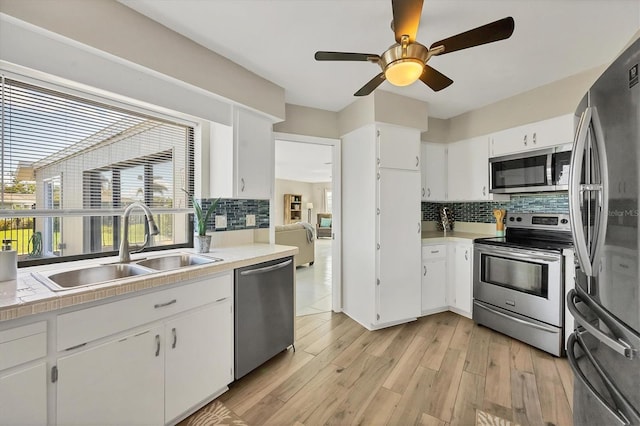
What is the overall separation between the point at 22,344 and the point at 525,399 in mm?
2690

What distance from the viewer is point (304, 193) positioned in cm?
1193

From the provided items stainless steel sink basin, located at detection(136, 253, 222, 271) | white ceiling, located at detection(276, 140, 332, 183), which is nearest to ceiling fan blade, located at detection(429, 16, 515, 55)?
stainless steel sink basin, located at detection(136, 253, 222, 271)

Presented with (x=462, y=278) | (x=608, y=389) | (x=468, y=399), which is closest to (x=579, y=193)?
(x=608, y=389)

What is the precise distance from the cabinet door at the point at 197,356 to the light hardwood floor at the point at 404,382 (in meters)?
0.21

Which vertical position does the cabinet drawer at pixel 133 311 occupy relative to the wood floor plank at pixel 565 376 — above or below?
above

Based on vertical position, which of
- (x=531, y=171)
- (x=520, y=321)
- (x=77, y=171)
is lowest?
(x=520, y=321)

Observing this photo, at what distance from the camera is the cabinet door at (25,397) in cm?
104

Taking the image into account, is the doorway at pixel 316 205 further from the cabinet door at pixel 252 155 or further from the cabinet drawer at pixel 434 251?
the cabinet drawer at pixel 434 251

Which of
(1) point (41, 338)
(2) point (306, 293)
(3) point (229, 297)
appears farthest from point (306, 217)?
(1) point (41, 338)

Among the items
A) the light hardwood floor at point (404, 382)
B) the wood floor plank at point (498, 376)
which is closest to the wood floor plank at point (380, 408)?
the light hardwood floor at point (404, 382)

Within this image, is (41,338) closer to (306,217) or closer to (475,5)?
(475,5)

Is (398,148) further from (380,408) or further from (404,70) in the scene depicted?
(380,408)

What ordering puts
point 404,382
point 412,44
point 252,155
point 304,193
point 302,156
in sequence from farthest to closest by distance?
point 304,193 < point 302,156 < point 252,155 < point 404,382 < point 412,44

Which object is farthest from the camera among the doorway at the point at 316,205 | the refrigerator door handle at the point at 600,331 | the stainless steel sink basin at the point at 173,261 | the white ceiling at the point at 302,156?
the white ceiling at the point at 302,156
